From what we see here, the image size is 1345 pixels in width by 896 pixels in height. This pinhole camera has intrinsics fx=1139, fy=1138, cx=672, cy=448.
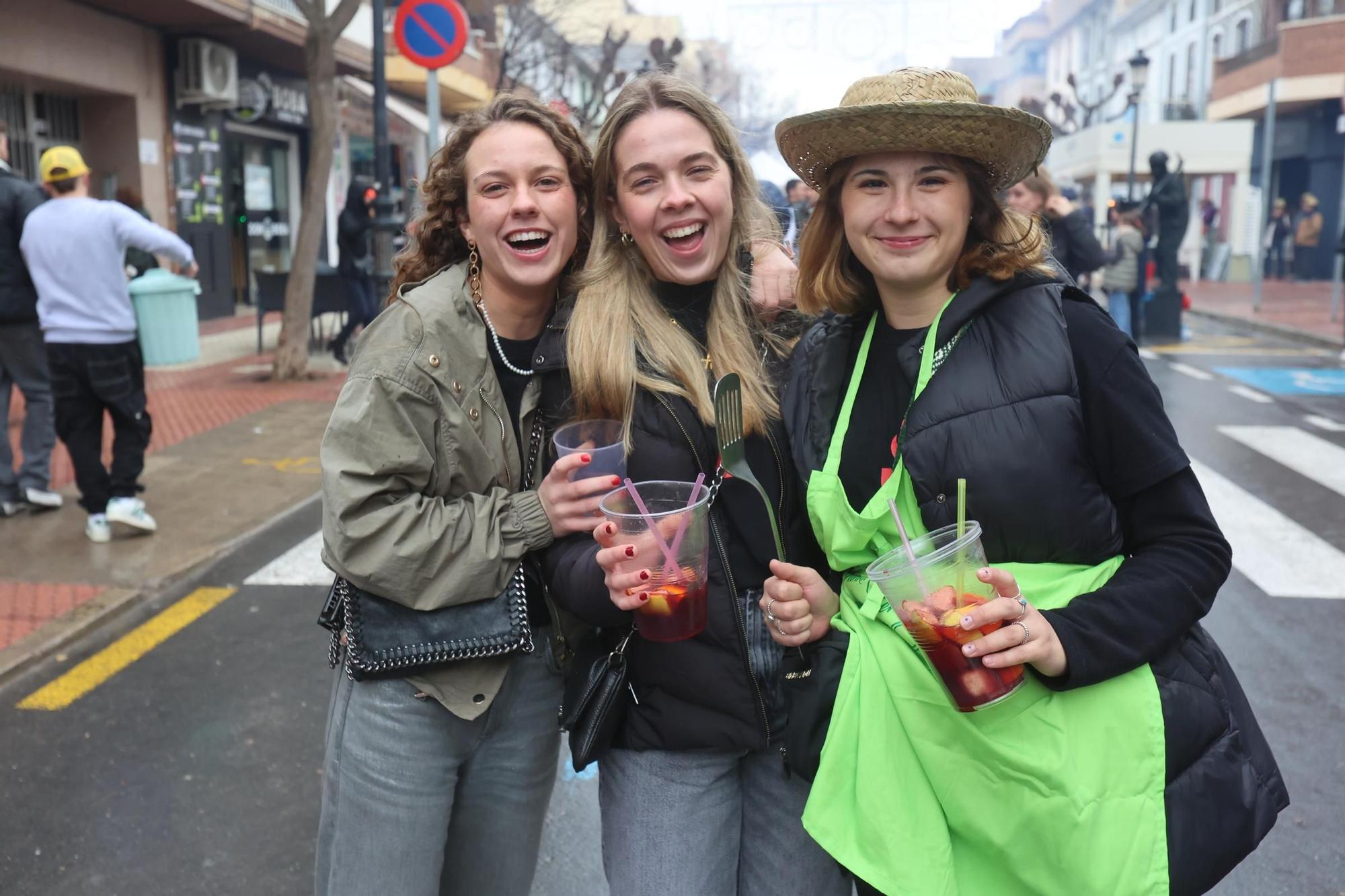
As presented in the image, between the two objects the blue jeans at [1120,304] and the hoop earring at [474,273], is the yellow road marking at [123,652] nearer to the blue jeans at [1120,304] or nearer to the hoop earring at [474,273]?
the hoop earring at [474,273]

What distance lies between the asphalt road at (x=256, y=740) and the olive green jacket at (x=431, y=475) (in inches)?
59.7

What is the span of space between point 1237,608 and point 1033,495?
4146 millimetres

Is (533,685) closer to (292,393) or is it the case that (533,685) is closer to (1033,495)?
(1033,495)

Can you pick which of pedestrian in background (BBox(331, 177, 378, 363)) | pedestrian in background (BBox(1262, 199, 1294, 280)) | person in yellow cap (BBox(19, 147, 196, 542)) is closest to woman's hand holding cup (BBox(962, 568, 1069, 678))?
person in yellow cap (BBox(19, 147, 196, 542))

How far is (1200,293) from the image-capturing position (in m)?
24.9

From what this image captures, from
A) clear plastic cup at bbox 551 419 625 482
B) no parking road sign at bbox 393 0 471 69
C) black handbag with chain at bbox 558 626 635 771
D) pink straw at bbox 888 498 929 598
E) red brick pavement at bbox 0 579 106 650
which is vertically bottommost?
red brick pavement at bbox 0 579 106 650

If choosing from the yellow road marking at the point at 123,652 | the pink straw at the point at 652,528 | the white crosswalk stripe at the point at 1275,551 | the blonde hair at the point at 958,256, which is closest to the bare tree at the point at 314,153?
the yellow road marking at the point at 123,652

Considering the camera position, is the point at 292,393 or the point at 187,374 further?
the point at 187,374

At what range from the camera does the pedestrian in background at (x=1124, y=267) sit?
1345 centimetres

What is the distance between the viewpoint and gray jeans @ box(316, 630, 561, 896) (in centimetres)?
207

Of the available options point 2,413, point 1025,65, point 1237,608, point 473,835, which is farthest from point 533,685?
point 1025,65

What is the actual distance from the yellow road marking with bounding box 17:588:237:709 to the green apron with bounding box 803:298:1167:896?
3.65m

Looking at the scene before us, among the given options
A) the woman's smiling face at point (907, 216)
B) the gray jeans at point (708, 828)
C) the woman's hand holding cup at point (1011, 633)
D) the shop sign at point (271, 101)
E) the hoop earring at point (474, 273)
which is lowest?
the gray jeans at point (708, 828)

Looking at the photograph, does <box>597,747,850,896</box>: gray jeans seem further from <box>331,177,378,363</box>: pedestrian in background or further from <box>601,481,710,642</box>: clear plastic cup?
<box>331,177,378,363</box>: pedestrian in background
